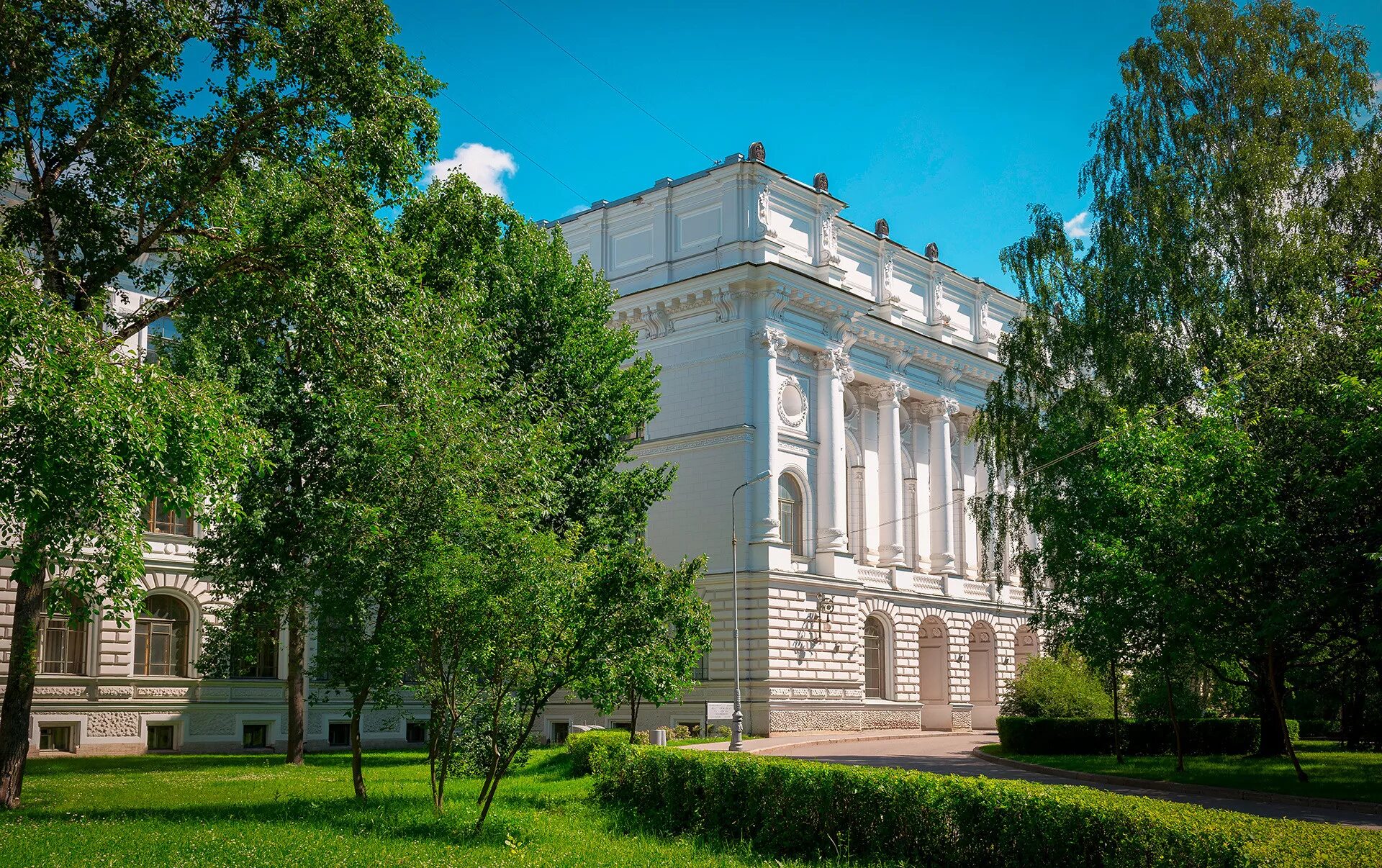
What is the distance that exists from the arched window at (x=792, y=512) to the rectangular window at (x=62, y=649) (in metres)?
27.0

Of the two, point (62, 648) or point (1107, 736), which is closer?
point (1107, 736)

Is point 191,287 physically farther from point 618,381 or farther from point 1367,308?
point 1367,308

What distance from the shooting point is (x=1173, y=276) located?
105 feet

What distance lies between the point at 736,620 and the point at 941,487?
18918mm

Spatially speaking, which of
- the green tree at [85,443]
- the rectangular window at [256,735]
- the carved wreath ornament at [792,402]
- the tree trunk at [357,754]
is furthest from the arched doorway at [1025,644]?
the green tree at [85,443]

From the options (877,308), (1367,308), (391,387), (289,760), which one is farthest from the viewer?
(877,308)

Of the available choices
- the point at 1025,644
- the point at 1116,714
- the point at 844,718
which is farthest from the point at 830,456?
the point at 1025,644

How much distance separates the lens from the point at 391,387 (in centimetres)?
1980

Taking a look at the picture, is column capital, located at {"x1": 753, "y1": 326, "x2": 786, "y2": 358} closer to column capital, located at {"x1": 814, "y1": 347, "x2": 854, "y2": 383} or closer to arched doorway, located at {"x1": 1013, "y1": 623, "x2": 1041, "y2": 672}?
column capital, located at {"x1": 814, "y1": 347, "x2": 854, "y2": 383}

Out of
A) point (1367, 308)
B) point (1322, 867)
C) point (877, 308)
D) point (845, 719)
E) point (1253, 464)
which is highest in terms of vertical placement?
point (877, 308)

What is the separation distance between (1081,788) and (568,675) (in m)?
7.53

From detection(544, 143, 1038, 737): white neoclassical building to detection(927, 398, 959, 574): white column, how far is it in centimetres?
9

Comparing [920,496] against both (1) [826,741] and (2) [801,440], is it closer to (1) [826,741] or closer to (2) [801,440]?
(2) [801,440]

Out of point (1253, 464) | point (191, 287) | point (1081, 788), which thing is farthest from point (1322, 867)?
point (191, 287)
